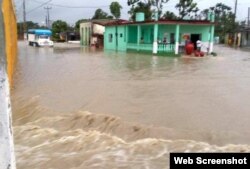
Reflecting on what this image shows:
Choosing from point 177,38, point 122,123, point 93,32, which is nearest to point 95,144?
point 122,123

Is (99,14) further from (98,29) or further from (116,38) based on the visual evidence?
(116,38)

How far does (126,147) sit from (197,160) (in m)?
1.91

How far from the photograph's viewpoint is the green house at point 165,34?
94.4 ft

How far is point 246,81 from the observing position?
45.3 ft

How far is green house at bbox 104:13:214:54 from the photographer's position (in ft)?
94.4

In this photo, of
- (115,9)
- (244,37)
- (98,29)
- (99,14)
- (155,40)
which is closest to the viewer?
(155,40)

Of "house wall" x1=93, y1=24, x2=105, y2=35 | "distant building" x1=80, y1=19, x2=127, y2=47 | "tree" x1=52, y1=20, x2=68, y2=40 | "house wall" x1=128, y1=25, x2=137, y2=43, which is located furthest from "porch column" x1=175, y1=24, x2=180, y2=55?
"tree" x1=52, y1=20, x2=68, y2=40

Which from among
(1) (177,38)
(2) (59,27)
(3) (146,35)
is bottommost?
(1) (177,38)

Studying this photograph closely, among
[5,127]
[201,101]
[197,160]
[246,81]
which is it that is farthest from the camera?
[246,81]

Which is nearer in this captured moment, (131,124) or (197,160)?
(197,160)

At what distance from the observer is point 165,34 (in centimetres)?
3070

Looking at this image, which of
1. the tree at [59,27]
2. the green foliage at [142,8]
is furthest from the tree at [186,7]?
the tree at [59,27]

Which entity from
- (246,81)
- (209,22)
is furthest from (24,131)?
(209,22)

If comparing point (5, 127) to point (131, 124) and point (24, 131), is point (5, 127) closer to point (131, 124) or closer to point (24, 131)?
point (24, 131)
